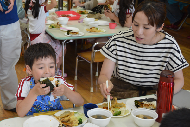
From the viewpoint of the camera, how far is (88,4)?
16.3ft

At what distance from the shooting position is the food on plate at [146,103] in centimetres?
156

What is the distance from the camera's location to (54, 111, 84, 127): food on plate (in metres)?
1.33

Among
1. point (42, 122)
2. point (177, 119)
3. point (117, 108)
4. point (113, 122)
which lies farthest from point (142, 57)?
point (177, 119)

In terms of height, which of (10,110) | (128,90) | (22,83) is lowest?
(10,110)

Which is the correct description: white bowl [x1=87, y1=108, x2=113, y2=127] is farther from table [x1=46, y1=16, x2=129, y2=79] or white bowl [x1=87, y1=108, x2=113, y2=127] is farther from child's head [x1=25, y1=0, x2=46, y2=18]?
child's head [x1=25, y1=0, x2=46, y2=18]

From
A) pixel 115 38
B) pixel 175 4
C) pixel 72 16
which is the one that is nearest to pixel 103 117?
pixel 115 38

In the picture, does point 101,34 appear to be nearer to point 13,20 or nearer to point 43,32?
point 43,32

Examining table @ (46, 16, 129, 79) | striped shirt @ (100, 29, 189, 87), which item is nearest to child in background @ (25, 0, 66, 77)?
table @ (46, 16, 129, 79)

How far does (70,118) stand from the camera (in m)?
1.36

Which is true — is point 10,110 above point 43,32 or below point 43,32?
below

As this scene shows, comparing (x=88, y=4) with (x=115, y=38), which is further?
(x=88, y=4)

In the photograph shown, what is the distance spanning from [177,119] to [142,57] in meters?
1.20

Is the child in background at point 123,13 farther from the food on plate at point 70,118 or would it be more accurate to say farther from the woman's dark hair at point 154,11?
the food on plate at point 70,118

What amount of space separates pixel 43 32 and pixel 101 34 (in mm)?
804
